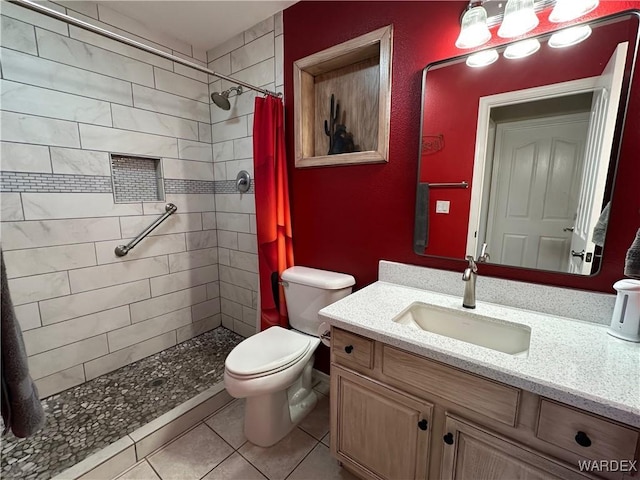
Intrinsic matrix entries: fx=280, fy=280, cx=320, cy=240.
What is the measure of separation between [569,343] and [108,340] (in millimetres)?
2377

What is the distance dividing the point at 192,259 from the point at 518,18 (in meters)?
2.30

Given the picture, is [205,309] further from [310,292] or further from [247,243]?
[310,292]

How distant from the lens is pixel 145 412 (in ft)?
4.99

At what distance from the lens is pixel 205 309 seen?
92.0 inches

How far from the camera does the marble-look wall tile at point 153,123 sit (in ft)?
5.74

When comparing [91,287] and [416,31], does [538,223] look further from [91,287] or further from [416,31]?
[91,287]

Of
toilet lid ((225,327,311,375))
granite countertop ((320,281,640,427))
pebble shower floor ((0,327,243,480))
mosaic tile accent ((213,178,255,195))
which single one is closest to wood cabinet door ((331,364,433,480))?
granite countertop ((320,281,640,427))

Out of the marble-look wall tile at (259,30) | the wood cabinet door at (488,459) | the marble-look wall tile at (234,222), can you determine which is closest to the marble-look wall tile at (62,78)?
the marble-look wall tile at (259,30)

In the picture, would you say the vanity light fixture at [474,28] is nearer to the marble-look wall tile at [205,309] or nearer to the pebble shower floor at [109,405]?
the pebble shower floor at [109,405]

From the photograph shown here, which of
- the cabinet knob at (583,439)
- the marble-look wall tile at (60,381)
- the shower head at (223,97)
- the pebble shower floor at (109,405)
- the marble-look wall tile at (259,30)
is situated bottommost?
the pebble shower floor at (109,405)

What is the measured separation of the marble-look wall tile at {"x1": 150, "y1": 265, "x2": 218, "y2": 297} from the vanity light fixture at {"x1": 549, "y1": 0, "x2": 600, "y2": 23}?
7.95ft

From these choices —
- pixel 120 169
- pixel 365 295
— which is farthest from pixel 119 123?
pixel 365 295

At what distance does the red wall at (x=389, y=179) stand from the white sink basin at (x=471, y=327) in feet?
0.77

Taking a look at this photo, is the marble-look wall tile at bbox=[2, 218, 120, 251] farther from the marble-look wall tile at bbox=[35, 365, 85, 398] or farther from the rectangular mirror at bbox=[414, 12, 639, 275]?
the rectangular mirror at bbox=[414, 12, 639, 275]
